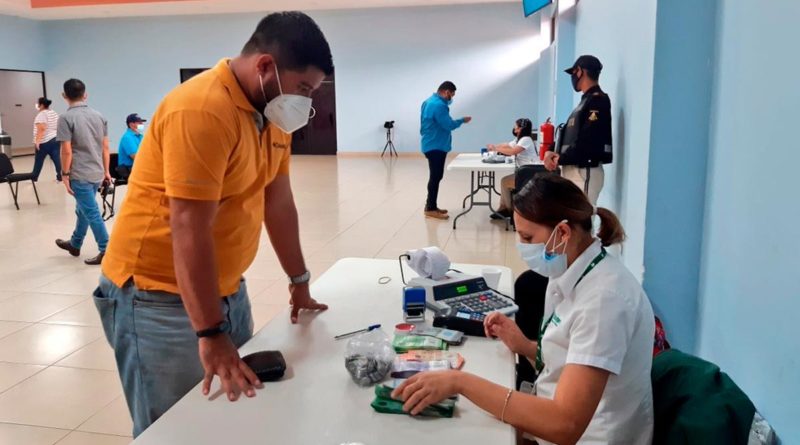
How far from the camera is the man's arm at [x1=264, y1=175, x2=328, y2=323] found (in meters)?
1.82

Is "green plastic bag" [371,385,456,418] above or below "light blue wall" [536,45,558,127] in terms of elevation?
below

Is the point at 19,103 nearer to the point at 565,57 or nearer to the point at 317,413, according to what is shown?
the point at 565,57

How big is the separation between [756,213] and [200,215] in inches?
60.6

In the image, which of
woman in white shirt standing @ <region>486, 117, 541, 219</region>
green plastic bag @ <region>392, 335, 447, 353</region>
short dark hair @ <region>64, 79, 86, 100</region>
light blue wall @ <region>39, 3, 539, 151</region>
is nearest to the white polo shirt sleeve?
green plastic bag @ <region>392, 335, 447, 353</region>

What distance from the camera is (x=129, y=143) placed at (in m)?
7.00

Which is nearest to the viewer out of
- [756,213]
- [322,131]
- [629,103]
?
[756,213]

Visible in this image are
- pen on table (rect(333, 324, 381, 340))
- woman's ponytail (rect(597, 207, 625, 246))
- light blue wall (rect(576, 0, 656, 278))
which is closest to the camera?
woman's ponytail (rect(597, 207, 625, 246))

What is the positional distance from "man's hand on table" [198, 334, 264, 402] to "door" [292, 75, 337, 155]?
13628 millimetres

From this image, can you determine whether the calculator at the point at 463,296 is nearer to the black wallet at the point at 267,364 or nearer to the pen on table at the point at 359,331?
the pen on table at the point at 359,331

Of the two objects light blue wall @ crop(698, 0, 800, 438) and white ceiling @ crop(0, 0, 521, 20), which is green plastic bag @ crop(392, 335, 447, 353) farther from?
white ceiling @ crop(0, 0, 521, 20)

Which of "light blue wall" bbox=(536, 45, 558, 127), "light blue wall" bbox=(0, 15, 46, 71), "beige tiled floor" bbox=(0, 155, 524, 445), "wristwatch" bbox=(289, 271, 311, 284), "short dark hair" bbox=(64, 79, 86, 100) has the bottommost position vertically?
"beige tiled floor" bbox=(0, 155, 524, 445)

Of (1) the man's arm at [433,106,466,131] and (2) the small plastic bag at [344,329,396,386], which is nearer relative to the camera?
(2) the small plastic bag at [344,329,396,386]

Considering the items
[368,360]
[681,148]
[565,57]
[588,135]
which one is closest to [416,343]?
[368,360]

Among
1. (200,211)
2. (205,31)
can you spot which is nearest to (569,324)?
(200,211)
